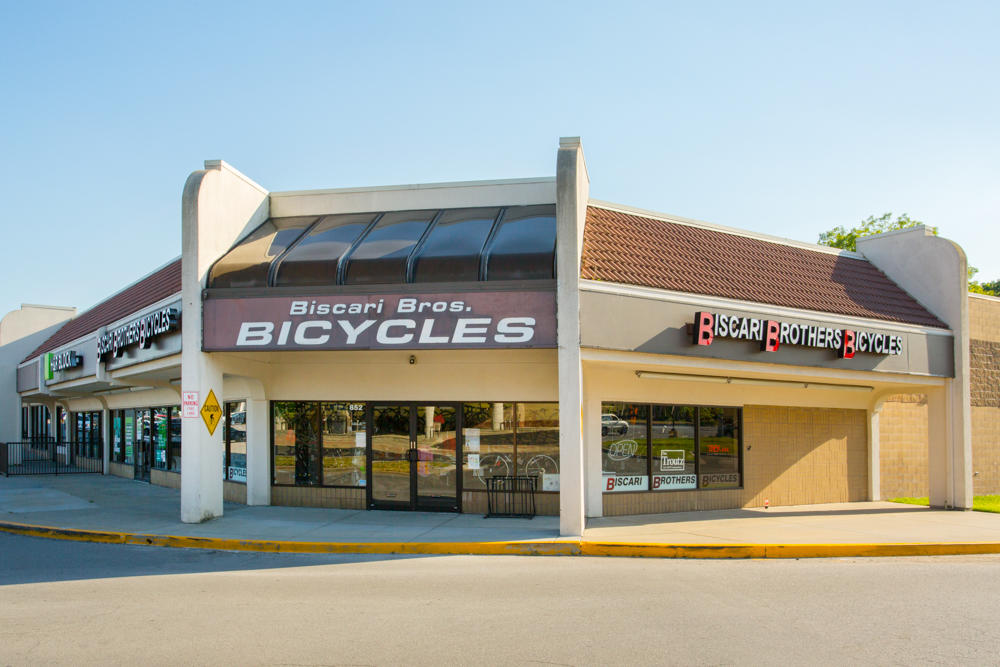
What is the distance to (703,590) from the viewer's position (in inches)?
348

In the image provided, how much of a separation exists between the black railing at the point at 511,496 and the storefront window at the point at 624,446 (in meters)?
1.54

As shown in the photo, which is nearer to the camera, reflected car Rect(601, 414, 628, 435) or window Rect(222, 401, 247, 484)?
reflected car Rect(601, 414, 628, 435)

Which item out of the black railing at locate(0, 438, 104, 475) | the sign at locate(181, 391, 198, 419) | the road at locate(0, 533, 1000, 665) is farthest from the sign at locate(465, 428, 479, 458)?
the black railing at locate(0, 438, 104, 475)

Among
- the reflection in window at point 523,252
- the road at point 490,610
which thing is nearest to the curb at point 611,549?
the road at point 490,610

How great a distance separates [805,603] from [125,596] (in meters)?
7.71

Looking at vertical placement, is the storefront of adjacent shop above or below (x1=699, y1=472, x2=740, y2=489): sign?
above

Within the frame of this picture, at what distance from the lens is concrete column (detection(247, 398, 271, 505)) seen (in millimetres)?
15852

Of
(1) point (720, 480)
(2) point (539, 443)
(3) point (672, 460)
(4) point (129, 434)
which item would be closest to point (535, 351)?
(2) point (539, 443)

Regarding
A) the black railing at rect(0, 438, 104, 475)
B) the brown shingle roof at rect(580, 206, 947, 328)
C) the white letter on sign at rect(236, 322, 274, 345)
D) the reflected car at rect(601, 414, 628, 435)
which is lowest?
the black railing at rect(0, 438, 104, 475)

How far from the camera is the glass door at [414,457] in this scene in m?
14.8

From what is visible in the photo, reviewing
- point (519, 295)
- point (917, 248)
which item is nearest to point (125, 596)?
point (519, 295)

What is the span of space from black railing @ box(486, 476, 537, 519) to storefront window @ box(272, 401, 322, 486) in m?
3.82

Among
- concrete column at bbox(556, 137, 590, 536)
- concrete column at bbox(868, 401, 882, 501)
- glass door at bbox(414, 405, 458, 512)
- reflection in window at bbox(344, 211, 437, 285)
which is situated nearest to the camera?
concrete column at bbox(556, 137, 590, 536)

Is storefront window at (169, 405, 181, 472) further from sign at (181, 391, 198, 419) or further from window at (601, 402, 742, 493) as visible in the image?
window at (601, 402, 742, 493)
